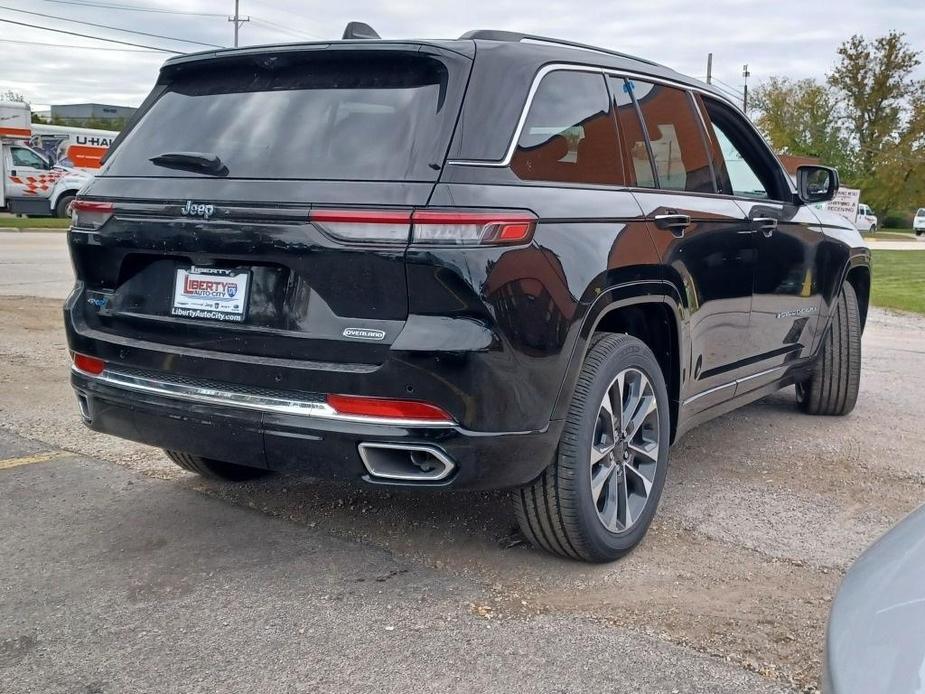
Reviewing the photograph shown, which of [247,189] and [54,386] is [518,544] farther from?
[54,386]

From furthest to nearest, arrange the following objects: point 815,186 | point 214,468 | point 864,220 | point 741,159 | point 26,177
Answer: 1. point 864,220
2. point 26,177
3. point 815,186
4. point 741,159
5. point 214,468

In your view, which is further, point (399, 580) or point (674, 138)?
point (674, 138)

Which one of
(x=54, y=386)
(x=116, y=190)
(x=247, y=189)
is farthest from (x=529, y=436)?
(x=54, y=386)

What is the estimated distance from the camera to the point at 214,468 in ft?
14.2

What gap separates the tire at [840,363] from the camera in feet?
19.0

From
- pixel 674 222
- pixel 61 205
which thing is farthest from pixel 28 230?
pixel 674 222

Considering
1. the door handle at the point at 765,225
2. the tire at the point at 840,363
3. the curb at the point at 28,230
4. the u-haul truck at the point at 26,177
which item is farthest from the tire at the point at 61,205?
the door handle at the point at 765,225

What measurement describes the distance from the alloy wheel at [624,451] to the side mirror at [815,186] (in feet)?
6.96

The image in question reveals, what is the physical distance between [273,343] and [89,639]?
3.41ft

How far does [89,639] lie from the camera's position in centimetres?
290

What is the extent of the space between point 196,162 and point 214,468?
1585 mm

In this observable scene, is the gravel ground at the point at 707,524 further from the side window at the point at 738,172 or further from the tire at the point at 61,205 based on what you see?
the tire at the point at 61,205

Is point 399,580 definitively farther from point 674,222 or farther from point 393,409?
point 674,222

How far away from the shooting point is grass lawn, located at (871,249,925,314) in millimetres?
13333
